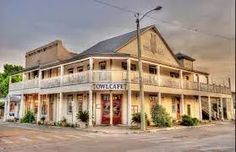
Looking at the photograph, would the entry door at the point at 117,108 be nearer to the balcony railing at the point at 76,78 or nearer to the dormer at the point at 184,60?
the balcony railing at the point at 76,78

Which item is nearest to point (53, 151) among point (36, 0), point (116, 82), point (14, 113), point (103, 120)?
point (36, 0)

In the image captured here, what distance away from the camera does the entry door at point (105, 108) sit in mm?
24406

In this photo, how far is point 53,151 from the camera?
10.1 metres

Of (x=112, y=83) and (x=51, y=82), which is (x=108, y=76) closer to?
(x=112, y=83)

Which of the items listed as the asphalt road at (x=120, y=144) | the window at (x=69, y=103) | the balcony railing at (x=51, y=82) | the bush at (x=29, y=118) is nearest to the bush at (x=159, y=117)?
the asphalt road at (x=120, y=144)

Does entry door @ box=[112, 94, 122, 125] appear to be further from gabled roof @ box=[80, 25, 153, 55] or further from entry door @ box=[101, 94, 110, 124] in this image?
gabled roof @ box=[80, 25, 153, 55]

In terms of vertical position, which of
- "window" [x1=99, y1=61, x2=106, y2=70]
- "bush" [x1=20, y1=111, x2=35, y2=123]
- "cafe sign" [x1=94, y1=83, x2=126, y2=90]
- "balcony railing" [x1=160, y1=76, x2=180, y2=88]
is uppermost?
"window" [x1=99, y1=61, x2=106, y2=70]

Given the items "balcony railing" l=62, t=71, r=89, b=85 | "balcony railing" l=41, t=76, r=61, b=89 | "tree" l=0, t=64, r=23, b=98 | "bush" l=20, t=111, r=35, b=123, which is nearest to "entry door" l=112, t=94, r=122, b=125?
"balcony railing" l=62, t=71, r=89, b=85

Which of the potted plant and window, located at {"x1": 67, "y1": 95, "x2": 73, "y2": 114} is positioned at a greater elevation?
window, located at {"x1": 67, "y1": 95, "x2": 73, "y2": 114}

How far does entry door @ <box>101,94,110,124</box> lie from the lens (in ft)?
80.1

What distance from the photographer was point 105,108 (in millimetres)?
24609

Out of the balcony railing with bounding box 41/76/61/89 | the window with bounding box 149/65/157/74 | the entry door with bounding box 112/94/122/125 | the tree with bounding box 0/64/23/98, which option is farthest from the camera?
the tree with bounding box 0/64/23/98

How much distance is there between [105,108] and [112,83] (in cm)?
347

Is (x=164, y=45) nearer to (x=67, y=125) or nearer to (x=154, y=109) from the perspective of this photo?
(x=154, y=109)
